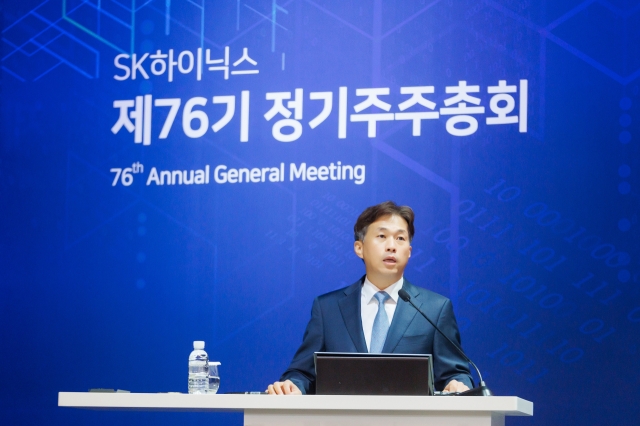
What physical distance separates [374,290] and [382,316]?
0.14 m

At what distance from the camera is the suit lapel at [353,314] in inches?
140

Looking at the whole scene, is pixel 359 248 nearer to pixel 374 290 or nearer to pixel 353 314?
pixel 374 290

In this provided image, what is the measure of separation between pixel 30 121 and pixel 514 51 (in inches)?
106

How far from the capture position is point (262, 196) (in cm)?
471

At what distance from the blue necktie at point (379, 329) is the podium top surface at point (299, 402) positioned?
3.17 feet

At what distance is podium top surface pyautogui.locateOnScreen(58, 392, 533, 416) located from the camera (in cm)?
245

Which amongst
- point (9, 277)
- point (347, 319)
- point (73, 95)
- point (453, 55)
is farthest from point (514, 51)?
point (9, 277)

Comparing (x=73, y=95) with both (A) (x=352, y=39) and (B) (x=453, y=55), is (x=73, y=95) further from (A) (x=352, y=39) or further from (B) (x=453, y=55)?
(B) (x=453, y=55)

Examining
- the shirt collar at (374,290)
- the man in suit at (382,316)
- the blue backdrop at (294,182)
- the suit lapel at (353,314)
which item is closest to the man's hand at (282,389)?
the man in suit at (382,316)

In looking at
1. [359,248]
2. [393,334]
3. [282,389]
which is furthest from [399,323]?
[282,389]

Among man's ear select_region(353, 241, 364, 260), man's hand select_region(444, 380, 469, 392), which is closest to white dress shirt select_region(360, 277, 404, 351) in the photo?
man's ear select_region(353, 241, 364, 260)

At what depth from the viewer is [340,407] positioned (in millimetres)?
2520

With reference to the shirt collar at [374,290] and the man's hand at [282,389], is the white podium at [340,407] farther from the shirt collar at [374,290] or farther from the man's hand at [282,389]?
the shirt collar at [374,290]

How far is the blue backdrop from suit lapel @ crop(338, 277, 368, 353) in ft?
2.69
